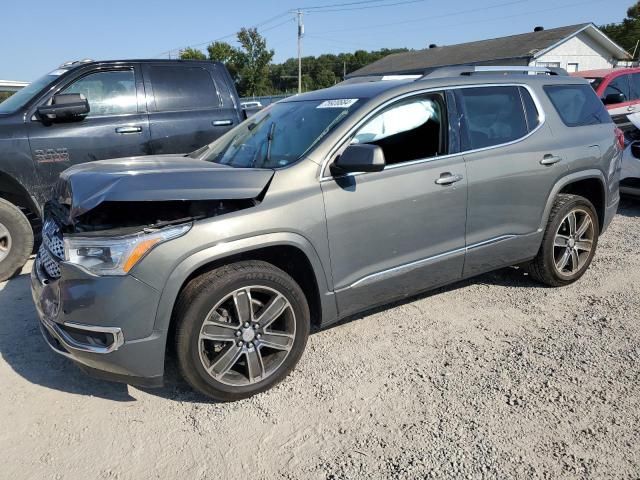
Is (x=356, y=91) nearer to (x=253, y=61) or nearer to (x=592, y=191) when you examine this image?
(x=592, y=191)

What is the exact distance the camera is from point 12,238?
15.7 feet

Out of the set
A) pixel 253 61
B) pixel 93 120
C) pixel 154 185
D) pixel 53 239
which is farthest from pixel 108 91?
pixel 253 61

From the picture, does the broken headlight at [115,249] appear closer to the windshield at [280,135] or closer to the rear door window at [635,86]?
the windshield at [280,135]

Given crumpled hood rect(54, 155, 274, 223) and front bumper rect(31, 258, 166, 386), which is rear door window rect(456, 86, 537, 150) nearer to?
crumpled hood rect(54, 155, 274, 223)

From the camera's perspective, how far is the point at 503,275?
4.80m

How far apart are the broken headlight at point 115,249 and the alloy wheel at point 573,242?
10.7 feet

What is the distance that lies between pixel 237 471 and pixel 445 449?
1.03m

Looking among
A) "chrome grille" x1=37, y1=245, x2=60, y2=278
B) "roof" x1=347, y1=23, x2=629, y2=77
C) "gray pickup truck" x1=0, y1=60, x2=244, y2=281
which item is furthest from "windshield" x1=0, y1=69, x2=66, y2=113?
"roof" x1=347, y1=23, x2=629, y2=77

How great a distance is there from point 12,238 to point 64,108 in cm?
A: 135

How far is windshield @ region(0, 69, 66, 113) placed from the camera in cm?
503

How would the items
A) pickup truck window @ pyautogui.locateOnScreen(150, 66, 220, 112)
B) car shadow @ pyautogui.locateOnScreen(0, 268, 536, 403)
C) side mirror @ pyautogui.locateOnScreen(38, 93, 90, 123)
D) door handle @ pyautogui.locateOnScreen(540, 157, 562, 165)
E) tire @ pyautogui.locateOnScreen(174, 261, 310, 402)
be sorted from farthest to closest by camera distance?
pickup truck window @ pyautogui.locateOnScreen(150, 66, 220, 112) → side mirror @ pyautogui.locateOnScreen(38, 93, 90, 123) → door handle @ pyautogui.locateOnScreen(540, 157, 562, 165) → car shadow @ pyautogui.locateOnScreen(0, 268, 536, 403) → tire @ pyautogui.locateOnScreen(174, 261, 310, 402)

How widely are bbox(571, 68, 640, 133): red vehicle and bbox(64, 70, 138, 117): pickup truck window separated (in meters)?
8.03

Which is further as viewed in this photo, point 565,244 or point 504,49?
point 504,49

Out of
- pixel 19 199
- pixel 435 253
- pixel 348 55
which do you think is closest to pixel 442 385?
pixel 435 253
